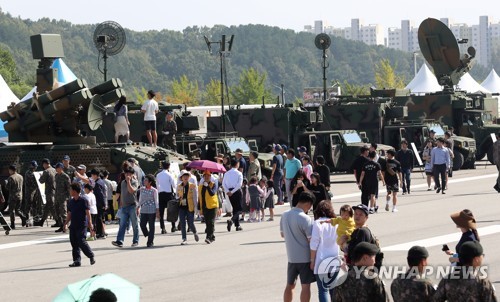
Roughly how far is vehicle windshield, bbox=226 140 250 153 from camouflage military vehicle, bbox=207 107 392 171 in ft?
14.4

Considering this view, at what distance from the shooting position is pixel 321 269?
13.1 meters

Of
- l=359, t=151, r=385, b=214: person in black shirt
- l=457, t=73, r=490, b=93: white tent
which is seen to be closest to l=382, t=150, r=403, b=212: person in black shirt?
l=359, t=151, r=385, b=214: person in black shirt

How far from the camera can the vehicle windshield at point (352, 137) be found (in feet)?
130

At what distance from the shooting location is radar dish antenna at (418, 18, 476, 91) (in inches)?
1976

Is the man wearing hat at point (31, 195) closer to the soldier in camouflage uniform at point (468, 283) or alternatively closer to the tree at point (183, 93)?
the soldier in camouflage uniform at point (468, 283)

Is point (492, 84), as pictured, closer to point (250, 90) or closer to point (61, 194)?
point (250, 90)

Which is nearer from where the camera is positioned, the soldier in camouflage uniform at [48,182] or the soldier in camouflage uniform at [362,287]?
the soldier in camouflage uniform at [362,287]

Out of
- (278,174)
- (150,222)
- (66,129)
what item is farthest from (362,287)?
(66,129)

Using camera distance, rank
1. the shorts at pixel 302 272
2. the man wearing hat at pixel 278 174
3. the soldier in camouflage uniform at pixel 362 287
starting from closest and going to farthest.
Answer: the soldier in camouflage uniform at pixel 362 287 < the shorts at pixel 302 272 < the man wearing hat at pixel 278 174

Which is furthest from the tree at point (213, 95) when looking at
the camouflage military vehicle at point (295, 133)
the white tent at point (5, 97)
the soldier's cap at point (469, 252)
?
the soldier's cap at point (469, 252)

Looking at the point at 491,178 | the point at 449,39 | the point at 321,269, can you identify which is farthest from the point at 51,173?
the point at 449,39

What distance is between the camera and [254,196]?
1011 inches

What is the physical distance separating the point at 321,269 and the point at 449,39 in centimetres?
3898

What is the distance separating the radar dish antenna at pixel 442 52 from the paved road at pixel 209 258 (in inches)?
896
